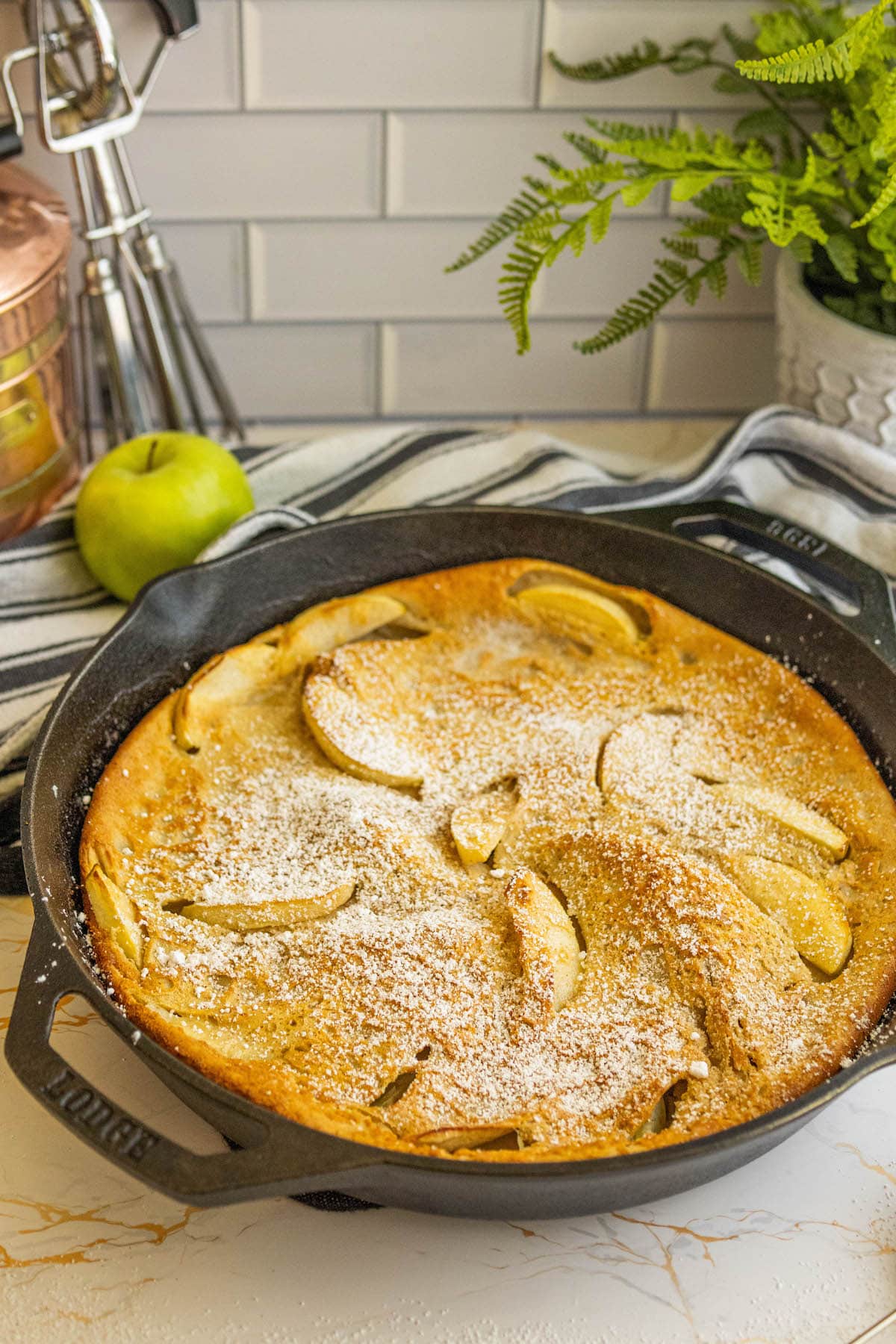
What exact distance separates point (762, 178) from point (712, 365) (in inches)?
21.3

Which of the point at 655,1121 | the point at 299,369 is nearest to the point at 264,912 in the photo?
the point at 655,1121

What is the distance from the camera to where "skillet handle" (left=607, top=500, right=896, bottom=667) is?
1.28 metres

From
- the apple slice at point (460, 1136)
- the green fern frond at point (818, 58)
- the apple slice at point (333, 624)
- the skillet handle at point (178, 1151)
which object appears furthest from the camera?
the apple slice at point (333, 624)

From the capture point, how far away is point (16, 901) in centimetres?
119

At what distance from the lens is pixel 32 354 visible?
1.39 meters

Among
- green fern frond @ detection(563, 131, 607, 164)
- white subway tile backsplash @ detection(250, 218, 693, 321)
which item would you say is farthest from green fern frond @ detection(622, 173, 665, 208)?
white subway tile backsplash @ detection(250, 218, 693, 321)

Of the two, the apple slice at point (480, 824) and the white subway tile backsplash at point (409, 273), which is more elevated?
the white subway tile backsplash at point (409, 273)

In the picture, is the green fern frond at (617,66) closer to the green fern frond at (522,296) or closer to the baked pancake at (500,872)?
the green fern frond at (522,296)

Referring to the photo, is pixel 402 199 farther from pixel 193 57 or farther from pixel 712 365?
pixel 712 365

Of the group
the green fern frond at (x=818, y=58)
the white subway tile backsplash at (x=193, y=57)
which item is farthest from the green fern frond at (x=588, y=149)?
the white subway tile backsplash at (x=193, y=57)

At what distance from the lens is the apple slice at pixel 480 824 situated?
43.0 inches

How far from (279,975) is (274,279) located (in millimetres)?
1088

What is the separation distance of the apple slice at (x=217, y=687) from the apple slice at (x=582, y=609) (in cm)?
28

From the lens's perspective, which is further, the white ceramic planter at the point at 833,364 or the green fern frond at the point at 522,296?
the white ceramic planter at the point at 833,364
